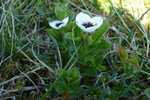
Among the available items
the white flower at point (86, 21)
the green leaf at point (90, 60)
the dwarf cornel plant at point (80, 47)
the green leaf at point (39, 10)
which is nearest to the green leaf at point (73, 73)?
the dwarf cornel plant at point (80, 47)

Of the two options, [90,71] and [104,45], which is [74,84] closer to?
[90,71]

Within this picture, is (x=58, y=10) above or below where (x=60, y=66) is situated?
above

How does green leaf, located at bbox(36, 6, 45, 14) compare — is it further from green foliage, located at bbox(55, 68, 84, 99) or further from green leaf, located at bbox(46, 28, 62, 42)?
green foliage, located at bbox(55, 68, 84, 99)

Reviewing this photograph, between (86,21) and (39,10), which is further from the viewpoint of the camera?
(39,10)

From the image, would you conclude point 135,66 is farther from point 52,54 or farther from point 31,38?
point 31,38

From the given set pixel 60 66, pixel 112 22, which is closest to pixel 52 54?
pixel 60 66

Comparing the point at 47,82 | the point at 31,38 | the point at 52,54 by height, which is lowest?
the point at 47,82

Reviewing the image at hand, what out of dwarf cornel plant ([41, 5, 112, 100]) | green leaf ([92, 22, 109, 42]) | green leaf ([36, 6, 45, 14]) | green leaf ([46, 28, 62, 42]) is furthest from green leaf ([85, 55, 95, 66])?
green leaf ([36, 6, 45, 14])

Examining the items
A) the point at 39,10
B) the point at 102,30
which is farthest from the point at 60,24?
the point at 39,10

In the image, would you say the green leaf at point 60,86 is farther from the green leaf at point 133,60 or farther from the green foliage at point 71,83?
the green leaf at point 133,60

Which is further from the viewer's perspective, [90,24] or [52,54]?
[52,54]

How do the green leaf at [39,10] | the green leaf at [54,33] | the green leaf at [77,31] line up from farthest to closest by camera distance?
the green leaf at [39,10]
the green leaf at [54,33]
the green leaf at [77,31]
